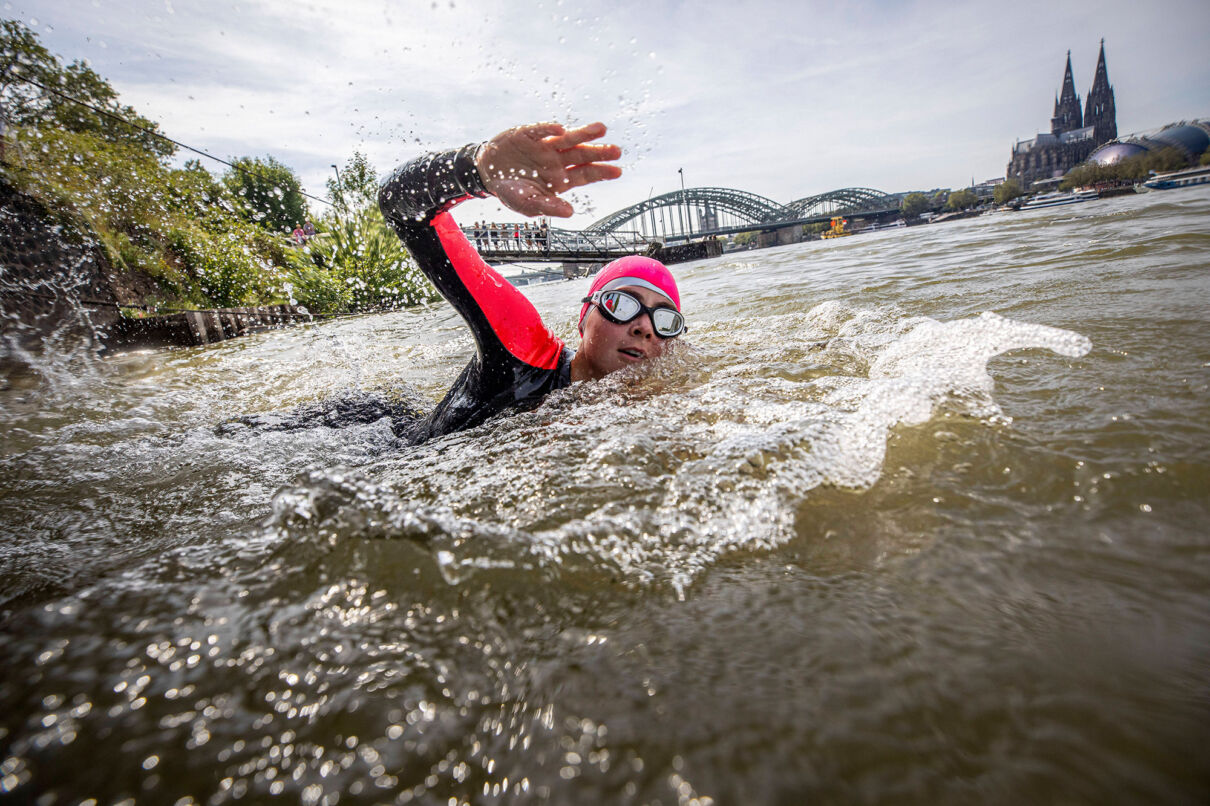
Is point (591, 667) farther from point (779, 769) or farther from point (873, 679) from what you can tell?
point (873, 679)

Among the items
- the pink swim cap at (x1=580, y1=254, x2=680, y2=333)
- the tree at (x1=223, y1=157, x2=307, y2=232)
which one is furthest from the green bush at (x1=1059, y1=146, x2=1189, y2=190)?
the tree at (x1=223, y1=157, x2=307, y2=232)

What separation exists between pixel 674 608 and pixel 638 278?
2912 mm

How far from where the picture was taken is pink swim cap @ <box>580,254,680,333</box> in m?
3.70

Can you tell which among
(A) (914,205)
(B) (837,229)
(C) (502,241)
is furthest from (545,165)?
(A) (914,205)

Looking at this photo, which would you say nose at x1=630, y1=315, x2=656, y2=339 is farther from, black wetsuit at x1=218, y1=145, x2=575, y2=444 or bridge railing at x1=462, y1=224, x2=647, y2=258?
bridge railing at x1=462, y1=224, x2=647, y2=258

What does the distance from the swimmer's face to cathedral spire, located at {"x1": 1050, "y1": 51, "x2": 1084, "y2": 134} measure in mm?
175292

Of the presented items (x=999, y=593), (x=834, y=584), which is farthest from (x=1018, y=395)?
(x=834, y=584)

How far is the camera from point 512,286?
11.0 feet

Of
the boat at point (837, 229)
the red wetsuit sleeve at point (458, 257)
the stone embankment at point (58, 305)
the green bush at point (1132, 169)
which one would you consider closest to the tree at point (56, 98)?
the stone embankment at point (58, 305)

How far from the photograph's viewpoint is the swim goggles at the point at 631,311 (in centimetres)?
355

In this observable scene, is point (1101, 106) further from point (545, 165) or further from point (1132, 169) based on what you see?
point (545, 165)

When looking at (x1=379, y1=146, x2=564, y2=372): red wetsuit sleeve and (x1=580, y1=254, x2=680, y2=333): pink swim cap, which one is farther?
(x1=580, y1=254, x2=680, y2=333): pink swim cap

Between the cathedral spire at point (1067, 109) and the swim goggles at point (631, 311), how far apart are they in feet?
574

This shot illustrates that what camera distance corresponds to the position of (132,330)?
26.4 feet
